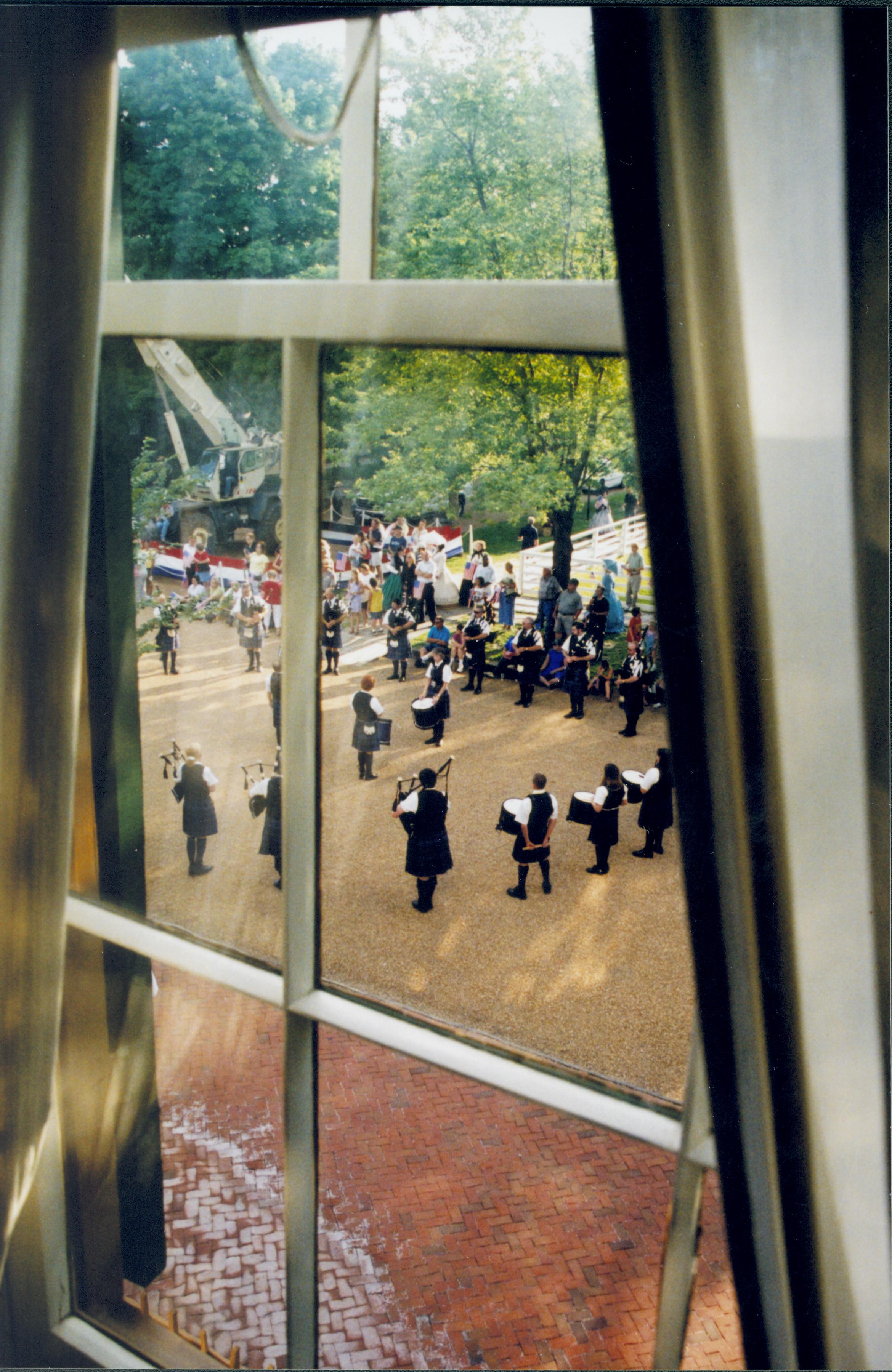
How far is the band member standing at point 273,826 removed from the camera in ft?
9.20

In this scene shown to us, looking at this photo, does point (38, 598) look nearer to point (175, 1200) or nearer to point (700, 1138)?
point (700, 1138)

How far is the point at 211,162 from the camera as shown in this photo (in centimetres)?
207

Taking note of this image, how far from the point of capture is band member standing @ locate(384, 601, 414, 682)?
7.18ft

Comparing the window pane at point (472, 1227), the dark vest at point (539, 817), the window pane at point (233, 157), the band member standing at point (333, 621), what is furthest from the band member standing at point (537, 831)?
the window pane at point (233, 157)

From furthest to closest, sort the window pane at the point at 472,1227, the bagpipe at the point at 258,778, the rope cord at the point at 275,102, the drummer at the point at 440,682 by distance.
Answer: the window pane at the point at 472,1227 → the bagpipe at the point at 258,778 → the drummer at the point at 440,682 → the rope cord at the point at 275,102

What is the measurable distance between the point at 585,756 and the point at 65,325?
1605 mm

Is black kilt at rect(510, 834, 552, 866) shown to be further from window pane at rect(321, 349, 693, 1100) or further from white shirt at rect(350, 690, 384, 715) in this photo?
white shirt at rect(350, 690, 384, 715)

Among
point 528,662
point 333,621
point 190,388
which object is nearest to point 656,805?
point 528,662

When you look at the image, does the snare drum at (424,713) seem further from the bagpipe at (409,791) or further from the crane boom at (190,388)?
the crane boom at (190,388)

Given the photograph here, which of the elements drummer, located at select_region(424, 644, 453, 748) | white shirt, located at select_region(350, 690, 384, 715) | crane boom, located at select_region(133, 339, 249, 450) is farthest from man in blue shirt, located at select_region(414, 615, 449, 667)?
crane boom, located at select_region(133, 339, 249, 450)

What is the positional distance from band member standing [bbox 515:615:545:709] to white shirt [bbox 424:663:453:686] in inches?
7.5

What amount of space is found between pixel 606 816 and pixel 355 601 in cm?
98

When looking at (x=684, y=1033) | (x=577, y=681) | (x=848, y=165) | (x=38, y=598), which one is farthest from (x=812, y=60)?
(x=684, y=1033)

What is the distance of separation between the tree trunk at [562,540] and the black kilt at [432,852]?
4.83 feet
